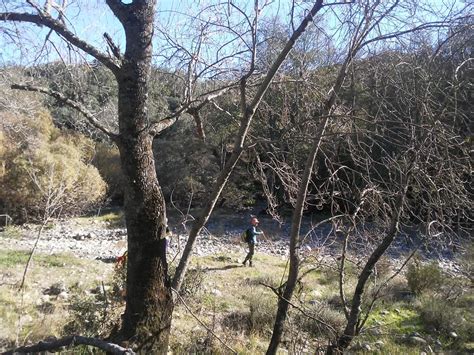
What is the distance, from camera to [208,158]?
2103 cm

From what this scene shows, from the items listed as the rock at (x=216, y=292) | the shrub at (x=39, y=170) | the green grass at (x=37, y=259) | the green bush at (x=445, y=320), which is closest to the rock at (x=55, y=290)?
the green grass at (x=37, y=259)

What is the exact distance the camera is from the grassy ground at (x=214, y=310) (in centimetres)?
531

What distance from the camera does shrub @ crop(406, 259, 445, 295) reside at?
10555 mm

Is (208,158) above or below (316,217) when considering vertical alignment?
above

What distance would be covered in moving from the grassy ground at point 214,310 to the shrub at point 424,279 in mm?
489

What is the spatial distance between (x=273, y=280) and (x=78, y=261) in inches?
198

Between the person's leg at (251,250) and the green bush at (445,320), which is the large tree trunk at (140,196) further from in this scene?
the person's leg at (251,250)

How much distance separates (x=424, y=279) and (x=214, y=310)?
5.53 metres

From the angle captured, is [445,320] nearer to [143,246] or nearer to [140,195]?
[143,246]

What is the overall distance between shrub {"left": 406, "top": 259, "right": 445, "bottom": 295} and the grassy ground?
1.60 ft

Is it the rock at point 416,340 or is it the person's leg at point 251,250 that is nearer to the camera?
the rock at point 416,340

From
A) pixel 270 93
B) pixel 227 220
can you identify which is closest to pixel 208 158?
pixel 227 220

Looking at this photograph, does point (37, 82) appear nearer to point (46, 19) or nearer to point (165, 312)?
point (46, 19)

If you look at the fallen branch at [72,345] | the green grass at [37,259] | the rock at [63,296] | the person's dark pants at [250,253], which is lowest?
the rock at [63,296]
